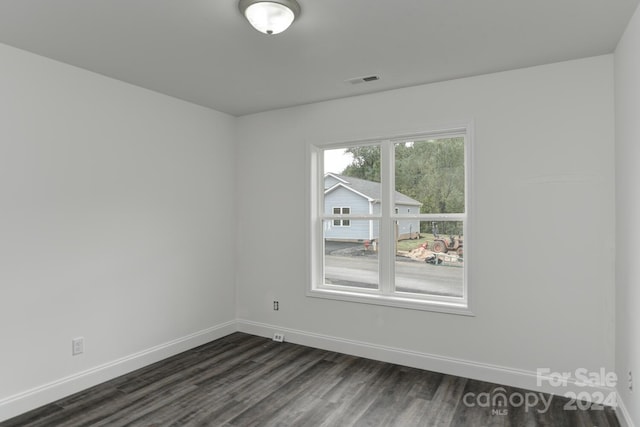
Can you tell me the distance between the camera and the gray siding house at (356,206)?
3834 millimetres

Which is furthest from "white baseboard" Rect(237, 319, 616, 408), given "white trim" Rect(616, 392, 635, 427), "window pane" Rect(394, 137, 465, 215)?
"window pane" Rect(394, 137, 465, 215)

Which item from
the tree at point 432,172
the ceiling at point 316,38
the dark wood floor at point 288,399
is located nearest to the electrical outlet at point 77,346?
the dark wood floor at point 288,399

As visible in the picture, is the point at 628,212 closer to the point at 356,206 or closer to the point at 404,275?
the point at 404,275

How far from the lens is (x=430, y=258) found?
3701 millimetres

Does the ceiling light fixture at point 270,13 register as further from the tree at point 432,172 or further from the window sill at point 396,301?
the window sill at point 396,301

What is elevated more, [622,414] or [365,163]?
[365,163]

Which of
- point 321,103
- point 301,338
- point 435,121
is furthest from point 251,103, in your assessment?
point 301,338

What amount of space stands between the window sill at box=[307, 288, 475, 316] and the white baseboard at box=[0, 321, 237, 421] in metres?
1.34

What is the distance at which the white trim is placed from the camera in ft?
8.01

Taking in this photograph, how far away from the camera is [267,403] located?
Answer: 296cm

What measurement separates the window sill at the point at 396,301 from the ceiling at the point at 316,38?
2023 millimetres

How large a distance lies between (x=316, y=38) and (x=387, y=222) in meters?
1.94

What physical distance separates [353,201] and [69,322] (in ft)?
9.09

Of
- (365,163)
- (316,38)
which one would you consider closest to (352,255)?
(365,163)
